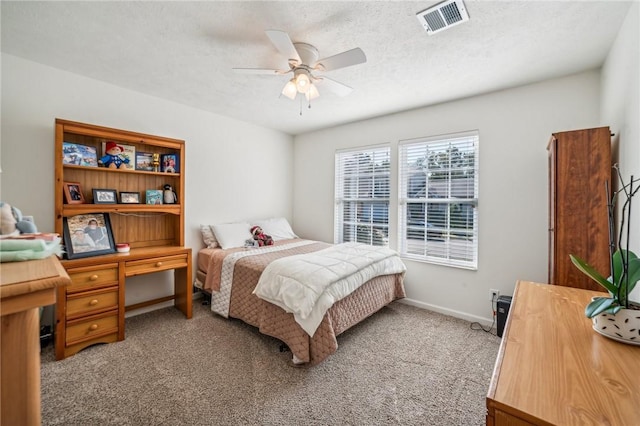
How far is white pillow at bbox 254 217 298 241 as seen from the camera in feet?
13.2

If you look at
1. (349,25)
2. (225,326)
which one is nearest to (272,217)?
(225,326)

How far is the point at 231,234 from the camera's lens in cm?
349

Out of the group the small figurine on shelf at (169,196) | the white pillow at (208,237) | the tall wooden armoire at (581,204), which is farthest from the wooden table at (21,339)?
the white pillow at (208,237)

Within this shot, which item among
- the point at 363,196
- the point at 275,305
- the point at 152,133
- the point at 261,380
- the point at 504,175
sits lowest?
the point at 261,380

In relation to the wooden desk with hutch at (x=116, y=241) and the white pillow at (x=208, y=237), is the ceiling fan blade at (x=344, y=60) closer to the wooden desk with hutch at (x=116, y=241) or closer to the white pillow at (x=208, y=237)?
the wooden desk with hutch at (x=116, y=241)

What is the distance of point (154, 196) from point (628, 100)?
4.03 m

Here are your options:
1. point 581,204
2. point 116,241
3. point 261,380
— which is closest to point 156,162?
point 116,241

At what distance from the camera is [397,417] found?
1.63 m

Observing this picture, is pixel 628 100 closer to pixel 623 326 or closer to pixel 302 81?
pixel 623 326

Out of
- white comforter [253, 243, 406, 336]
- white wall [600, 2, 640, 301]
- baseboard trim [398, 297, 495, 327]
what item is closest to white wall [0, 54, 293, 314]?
white comforter [253, 243, 406, 336]

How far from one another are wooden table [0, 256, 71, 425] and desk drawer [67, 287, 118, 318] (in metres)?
1.97

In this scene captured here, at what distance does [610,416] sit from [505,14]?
6.86 ft

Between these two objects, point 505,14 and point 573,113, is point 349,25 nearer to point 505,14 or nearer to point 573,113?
point 505,14

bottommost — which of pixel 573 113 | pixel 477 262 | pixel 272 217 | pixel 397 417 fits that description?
pixel 397 417
